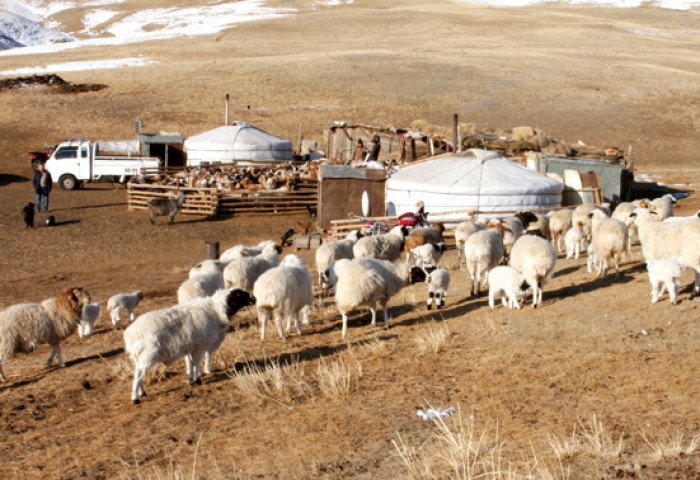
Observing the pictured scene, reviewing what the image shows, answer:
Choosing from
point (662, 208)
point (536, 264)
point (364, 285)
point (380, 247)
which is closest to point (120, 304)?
point (364, 285)

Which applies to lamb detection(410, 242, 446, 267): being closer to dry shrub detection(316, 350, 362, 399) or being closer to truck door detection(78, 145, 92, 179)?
dry shrub detection(316, 350, 362, 399)

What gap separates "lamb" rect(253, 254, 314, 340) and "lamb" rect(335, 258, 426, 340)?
0.49m

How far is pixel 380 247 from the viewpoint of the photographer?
1514cm

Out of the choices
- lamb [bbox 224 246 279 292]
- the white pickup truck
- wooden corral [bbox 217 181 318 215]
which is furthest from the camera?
the white pickup truck

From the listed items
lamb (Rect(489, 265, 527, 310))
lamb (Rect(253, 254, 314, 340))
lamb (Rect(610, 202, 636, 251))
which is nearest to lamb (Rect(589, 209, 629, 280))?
lamb (Rect(489, 265, 527, 310))

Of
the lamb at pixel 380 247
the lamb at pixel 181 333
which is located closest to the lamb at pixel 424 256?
the lamb at pixel 380 247

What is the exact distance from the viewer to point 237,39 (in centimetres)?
7950

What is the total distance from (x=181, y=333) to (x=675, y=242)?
24.7 feet

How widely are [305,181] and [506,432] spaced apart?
2158 cm

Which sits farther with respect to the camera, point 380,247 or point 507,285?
point 380,247

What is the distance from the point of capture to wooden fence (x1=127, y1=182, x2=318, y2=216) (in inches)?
1057

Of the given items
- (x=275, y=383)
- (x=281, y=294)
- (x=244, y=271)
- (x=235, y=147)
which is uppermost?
(x=235, y=147)

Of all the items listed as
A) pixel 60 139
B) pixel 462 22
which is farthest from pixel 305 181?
pixel 462 22

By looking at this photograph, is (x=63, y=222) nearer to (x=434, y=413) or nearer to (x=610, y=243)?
(x=610, y=243)
